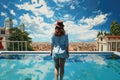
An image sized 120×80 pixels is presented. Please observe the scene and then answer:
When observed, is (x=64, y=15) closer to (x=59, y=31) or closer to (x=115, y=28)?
(x=115, y=28)

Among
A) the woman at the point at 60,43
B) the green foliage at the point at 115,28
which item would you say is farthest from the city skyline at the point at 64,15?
the woman at the point at 60,43

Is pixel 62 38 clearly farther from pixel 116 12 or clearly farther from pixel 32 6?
pixel 32 6

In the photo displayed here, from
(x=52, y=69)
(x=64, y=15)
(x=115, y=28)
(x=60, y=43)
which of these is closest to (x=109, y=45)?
(x=52, y=69)

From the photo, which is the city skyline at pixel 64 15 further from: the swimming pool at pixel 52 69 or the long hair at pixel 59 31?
the long hair at pixel 59 31

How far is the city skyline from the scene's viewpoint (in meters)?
27.1

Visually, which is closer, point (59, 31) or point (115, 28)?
point (59, 31)

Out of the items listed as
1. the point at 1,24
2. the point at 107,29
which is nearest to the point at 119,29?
the point at 107,29

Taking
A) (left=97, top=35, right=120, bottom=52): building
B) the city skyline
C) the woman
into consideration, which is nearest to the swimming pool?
the woman

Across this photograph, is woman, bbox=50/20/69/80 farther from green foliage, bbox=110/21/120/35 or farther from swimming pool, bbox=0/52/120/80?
green foliage, bbox=110/21/120/35

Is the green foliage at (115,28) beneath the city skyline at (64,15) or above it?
beneath

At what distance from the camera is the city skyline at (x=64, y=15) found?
27141mm

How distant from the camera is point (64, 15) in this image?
28703 millimetres

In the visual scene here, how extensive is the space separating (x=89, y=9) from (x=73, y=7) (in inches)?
91.3

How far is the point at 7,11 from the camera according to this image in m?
28.8
